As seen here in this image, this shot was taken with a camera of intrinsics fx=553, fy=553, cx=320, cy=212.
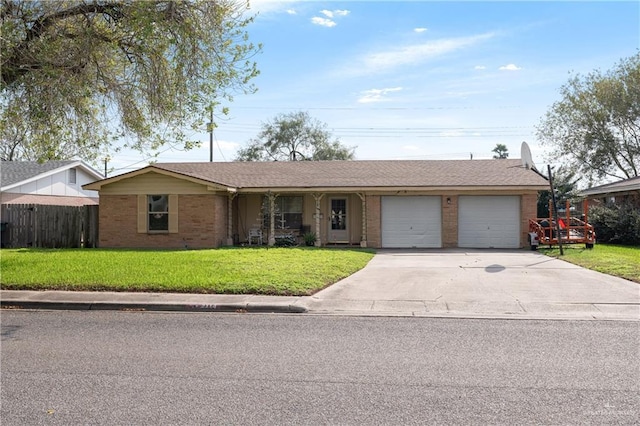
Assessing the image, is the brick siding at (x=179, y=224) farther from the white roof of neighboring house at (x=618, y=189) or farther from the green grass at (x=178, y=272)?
the white roof of neighboring house at (x=618, y=189)

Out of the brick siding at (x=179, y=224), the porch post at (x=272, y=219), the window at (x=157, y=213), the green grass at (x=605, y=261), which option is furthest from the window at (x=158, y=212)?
the green grass at (x=605, y=261)

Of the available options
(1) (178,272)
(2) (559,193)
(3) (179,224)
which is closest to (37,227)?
(3) (179,224)

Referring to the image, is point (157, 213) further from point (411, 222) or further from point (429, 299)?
point (429, 299)

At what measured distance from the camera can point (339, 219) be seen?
2266cm

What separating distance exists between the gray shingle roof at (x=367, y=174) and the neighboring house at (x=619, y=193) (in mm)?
5693

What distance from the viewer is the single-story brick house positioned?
20484 mm

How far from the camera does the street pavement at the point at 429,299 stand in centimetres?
894

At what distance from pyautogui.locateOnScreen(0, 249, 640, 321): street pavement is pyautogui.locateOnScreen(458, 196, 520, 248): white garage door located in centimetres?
818

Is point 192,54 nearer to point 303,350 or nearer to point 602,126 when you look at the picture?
point 303,350

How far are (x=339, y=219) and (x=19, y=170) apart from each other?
1595 centimetres

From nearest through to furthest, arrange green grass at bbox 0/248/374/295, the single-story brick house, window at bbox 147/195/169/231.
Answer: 1. green grass at bbox 0/248/374/295
2. the single-story brick house
3. window at bbox 147/195/169/231

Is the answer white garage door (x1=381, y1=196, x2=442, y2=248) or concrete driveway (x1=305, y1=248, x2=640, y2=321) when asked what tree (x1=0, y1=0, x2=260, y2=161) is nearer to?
concrete driveway (x1=305, y1=248, x2=640, y2=321)

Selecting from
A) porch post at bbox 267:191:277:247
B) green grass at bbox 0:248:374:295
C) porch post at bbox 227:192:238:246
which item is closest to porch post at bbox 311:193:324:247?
porch post at bbox 267:191:277:247

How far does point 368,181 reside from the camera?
2170 cm
